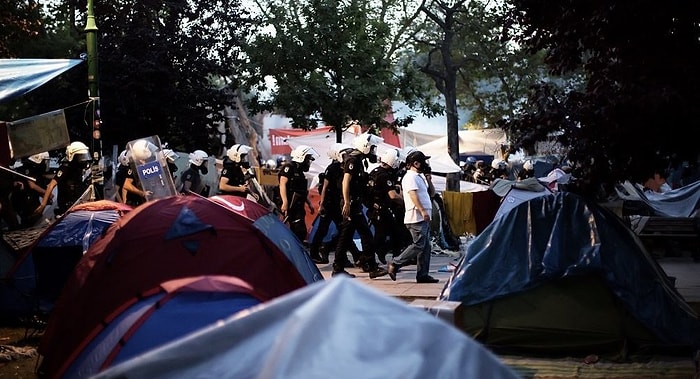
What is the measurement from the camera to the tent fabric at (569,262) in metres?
8.80

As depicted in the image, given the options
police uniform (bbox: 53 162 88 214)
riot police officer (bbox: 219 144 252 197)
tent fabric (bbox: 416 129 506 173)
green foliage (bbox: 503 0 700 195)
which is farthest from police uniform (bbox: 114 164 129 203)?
tent fabric (bbox: 416 129 506 173)

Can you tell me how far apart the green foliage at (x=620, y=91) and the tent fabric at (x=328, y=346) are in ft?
17.9

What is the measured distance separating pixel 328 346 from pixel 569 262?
6.01 metres

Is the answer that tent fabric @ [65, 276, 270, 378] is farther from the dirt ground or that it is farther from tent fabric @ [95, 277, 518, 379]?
the dirt ground

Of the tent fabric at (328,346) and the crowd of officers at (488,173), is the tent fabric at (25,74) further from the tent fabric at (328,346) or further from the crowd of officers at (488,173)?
the crowd of officers at (488,173)

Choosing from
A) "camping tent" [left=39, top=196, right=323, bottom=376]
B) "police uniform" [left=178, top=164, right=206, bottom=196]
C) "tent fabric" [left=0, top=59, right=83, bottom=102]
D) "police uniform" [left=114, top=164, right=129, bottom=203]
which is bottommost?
"police uniform" [left=178, top=164, right=206, bottom=196]

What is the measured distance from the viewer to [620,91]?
352 inches

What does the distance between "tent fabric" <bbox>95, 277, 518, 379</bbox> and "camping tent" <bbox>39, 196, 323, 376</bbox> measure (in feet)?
10.7

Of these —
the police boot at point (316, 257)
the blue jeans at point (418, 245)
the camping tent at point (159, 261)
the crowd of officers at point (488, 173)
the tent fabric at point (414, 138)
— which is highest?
the camping tent at point (159, 261)

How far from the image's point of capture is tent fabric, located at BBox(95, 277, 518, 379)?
10.6ft

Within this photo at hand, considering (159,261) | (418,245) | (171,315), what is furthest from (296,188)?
(171,315)

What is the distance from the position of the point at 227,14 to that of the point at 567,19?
1613 cm

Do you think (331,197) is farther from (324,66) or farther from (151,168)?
(324,66)

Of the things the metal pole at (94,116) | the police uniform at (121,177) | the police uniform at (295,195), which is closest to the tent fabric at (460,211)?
the police uniform at (295,195)
